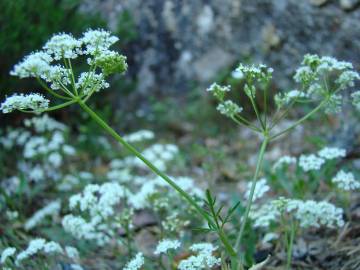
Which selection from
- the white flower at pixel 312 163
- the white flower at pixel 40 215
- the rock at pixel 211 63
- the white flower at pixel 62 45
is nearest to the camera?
the white flower at pixel 62 45

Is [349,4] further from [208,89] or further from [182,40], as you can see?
[208,89]

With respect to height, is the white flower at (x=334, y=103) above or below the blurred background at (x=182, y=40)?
below

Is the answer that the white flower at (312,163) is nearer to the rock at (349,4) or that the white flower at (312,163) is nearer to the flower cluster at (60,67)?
the flower cluster at (60,67)

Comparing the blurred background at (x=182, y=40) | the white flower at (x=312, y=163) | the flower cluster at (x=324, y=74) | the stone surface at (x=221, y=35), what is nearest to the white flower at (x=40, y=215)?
the blurred background at (x=182, y=40)

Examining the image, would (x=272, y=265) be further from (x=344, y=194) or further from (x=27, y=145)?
(x=27, y=145)

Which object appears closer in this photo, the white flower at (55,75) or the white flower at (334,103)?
the white flower at (55,75)

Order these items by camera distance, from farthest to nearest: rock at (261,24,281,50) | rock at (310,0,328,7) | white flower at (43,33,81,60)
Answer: rock at (261,24,281,50)
rock at (310,0,328,7)
white flower at (43,33,81,60)

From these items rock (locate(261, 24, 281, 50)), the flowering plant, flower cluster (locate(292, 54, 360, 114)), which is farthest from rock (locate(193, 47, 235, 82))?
flower cluster (locate(292, 54, 360, 114))

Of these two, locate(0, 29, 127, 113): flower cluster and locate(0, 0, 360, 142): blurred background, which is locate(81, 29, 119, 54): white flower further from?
locate(0, 0, 360, 142): blurred background

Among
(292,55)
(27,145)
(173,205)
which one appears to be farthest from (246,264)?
(292,55)
